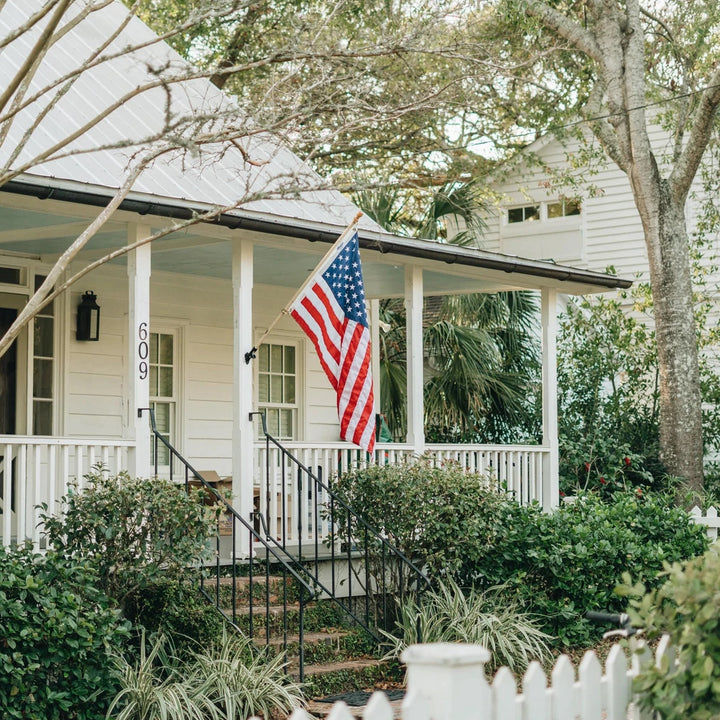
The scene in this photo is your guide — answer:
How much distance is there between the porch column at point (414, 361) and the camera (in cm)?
1180

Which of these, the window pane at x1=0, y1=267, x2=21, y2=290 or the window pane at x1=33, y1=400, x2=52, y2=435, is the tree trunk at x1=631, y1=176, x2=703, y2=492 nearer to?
the window pane at x1=33, y1=400, x2=52, y2=435

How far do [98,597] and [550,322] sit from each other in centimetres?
750

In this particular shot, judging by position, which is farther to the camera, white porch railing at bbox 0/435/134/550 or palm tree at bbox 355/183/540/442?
palm tree at bbox 355/183/540/442

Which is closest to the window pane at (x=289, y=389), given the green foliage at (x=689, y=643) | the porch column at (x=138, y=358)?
the porch column at (x=138, y=358)

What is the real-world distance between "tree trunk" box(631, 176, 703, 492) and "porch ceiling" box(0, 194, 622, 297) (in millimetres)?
1960

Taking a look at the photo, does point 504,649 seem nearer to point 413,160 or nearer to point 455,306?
point 455,306

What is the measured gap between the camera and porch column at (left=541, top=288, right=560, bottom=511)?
13.2 metres

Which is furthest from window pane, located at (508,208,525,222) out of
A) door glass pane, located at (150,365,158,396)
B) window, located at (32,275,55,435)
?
window, located at (32,275,55,435)

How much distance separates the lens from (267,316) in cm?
1390

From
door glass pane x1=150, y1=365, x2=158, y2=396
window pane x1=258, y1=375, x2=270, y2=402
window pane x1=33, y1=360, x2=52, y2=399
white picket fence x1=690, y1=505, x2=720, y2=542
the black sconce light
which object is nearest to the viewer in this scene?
window pane x1=33, y1=360, x2=52, y2=399

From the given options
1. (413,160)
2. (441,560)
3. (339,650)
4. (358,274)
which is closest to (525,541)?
(441,560)

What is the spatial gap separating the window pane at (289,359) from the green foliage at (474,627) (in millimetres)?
5167

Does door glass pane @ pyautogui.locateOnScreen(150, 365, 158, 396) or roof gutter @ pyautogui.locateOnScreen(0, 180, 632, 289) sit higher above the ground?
roof gutter @ pyautogui.locateOnScreen(0, 180, 632, 289)

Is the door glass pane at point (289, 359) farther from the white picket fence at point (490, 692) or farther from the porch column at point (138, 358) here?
the white picket fence at point (490, 692)
